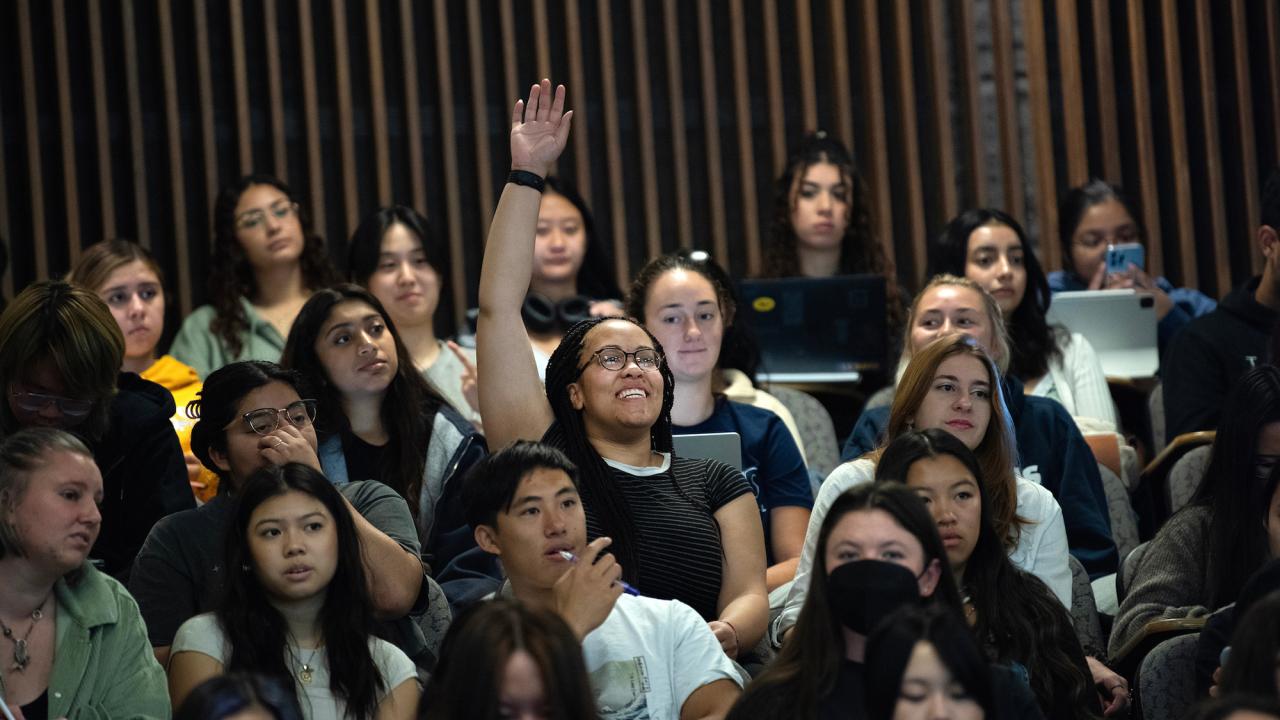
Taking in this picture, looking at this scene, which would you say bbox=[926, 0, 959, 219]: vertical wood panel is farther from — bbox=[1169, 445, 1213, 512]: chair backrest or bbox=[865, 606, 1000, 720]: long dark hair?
bbox=[865, 606, 1000, 720]: long dark hair

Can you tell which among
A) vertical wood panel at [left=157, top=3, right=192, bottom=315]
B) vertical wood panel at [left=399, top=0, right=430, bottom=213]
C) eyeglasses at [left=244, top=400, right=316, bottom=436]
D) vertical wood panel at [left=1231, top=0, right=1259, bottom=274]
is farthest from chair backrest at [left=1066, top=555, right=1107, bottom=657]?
vertical wood panel at [left=157, top=3, right=192, bottom=315]

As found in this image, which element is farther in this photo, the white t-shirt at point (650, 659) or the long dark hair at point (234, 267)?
the long dark hair at point (234, 267)

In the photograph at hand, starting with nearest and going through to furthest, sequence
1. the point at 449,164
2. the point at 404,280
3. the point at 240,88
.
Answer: the point at 404,280 < the point at 240,88 < the point at 449,164

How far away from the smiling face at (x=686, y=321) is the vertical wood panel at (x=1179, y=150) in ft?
7.18

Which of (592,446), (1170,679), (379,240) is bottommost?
(1170,679)

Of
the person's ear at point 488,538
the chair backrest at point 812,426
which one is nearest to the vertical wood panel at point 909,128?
the chair backrest at point 812,426

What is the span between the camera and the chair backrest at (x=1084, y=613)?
136 inches

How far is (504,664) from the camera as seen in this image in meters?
2.49

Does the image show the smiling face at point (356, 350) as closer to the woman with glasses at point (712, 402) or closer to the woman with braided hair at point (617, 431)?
the woman with braided hair at point (617, 431)

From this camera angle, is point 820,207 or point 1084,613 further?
point 820,207

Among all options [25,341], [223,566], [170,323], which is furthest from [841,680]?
[170,323]

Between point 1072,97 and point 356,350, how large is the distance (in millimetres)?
2759

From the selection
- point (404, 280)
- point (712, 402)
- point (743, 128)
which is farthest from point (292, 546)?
point (743, 128)

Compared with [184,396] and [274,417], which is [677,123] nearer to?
[184,396]
